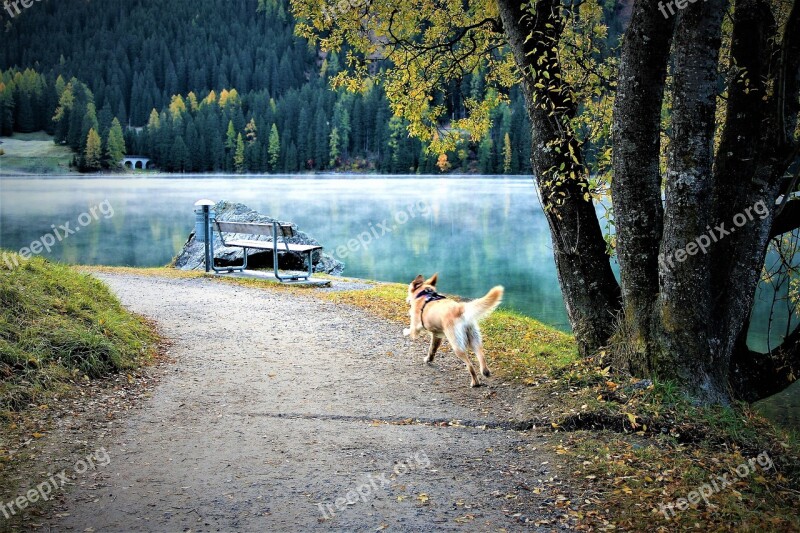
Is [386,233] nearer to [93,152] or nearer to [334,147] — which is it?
[334,147]

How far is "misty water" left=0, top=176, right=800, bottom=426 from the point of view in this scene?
26.7 metres

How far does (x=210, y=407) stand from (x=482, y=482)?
346cm

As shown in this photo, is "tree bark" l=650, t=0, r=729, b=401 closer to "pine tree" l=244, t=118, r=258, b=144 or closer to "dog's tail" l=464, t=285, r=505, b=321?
"dog's tail" l=464, t=285, r=505, b=321

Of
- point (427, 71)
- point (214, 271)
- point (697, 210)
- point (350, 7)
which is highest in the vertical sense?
point (350, 7)

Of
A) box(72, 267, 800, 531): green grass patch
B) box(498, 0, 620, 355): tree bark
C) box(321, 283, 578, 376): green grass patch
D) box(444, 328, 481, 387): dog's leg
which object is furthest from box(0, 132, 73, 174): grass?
box(72, 267, 800, 531): green grass patch

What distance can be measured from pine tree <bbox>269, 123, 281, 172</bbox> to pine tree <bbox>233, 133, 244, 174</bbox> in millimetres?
6613

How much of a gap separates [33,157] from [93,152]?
549 inches

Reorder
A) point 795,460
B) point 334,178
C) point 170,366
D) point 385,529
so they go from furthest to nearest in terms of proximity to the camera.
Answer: point 334,178
point 170,366
point 795,460
point 385,529

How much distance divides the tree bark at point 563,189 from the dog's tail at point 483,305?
1.34m

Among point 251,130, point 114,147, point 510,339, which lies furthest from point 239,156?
point 510,339

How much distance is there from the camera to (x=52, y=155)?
455ft

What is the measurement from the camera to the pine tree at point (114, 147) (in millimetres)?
138625

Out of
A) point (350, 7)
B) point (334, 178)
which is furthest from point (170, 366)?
point (334, 178)

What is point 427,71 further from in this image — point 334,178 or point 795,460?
point 334,178
